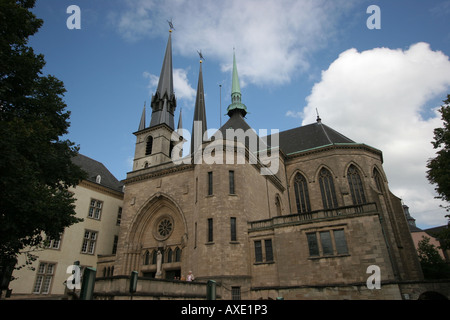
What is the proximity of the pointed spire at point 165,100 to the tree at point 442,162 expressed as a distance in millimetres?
28941

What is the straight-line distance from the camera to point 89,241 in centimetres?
2802

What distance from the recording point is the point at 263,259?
2011 cm

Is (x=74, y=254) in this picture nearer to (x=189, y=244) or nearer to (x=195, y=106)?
(x=189, y=244)

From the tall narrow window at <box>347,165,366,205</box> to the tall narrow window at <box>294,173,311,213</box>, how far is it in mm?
4409

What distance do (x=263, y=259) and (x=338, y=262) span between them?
15.9ft

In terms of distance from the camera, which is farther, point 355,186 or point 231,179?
point 355,186

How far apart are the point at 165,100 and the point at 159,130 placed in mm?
5126

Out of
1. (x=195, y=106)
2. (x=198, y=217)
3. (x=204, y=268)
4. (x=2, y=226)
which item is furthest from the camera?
(x=195, y=106)

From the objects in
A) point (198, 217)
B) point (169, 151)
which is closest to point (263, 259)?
point (198, 217)

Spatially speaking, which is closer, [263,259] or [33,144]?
[33,144]

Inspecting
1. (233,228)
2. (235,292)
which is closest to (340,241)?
(233,228)

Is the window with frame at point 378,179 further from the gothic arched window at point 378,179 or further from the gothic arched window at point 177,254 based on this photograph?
the gothic arched window at point 177,254

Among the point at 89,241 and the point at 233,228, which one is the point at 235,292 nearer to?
the point at 233,228

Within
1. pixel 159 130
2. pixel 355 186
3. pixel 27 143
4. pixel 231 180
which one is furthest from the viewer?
pixel 159 130
